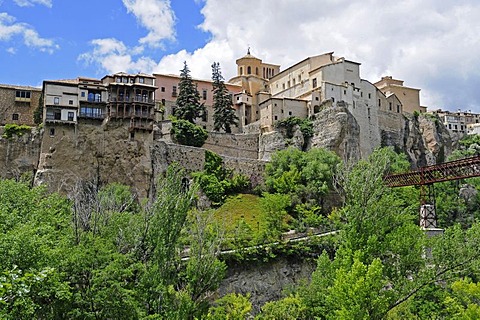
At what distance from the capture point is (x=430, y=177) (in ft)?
158

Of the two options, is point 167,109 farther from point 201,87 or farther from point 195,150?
point 195,150

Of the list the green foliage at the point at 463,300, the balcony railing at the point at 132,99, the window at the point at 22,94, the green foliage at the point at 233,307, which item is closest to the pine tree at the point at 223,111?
the balcony railing at the point at 132,99

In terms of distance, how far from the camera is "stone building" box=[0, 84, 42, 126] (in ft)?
192

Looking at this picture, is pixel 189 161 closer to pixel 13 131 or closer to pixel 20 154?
pixel 20 154

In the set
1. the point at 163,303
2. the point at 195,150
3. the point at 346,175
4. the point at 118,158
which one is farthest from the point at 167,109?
the point at 163,303

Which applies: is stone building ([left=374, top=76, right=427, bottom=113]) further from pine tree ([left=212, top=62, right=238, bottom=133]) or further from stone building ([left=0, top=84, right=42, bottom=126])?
stone building ([left=0, top=84, right=42, bottom=126])

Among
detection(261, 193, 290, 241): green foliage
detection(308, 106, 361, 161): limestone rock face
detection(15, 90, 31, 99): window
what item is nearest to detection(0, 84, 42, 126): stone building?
detection(15, 90, 31, 99): window

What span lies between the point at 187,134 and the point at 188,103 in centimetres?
770

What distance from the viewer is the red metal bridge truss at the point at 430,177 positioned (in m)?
44.9

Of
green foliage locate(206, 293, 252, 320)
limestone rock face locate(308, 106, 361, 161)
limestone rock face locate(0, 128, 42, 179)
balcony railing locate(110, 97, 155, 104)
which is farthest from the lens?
limestone rock face locate(308, 106, 361, 161)

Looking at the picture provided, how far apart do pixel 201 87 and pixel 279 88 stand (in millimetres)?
11540

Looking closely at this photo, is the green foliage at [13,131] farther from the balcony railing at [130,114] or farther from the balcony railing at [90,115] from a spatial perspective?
the balcony railing at [130,114]

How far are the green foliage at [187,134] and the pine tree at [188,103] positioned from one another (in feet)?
17.2

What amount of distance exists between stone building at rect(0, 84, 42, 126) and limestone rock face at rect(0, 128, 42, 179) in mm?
7270
